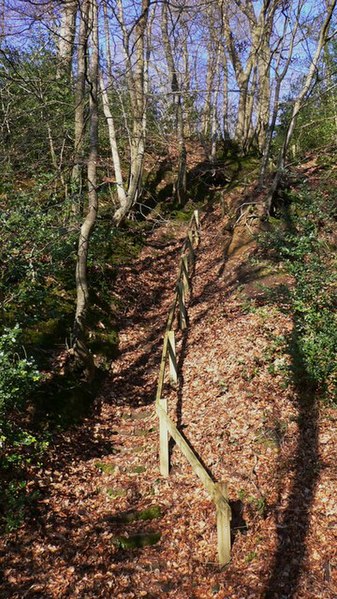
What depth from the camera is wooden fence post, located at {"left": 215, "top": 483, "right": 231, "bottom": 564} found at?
4.71m

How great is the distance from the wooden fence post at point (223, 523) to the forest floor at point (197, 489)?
0.17 m

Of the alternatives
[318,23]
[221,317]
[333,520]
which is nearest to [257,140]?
[318,23]

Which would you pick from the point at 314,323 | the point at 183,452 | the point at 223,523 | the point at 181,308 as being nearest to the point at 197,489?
the point at 183,452

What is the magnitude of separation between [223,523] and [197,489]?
58.7 inches

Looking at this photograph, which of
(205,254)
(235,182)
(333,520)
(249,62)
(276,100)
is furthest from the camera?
Result: (249,62)

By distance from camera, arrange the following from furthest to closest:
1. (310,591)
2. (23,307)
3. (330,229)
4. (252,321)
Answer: (330,229), (252,321), (23,307), (310,591)

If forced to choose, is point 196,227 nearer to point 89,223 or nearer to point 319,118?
point 319,118

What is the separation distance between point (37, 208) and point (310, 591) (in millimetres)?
7998

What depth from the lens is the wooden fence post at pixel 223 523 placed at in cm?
471

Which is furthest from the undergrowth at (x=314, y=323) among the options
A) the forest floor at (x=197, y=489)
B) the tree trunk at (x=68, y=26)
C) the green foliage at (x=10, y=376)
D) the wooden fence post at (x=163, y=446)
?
the tree trunk at (x=68, y=26)

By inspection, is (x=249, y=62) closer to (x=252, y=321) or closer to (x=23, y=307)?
(x=252, y=321)

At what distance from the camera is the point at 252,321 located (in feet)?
Answer: 32.8

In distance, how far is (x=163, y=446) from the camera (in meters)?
6.60

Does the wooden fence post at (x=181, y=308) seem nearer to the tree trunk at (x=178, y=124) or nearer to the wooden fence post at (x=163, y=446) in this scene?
the wooden fence post at (x=163, y=446)
